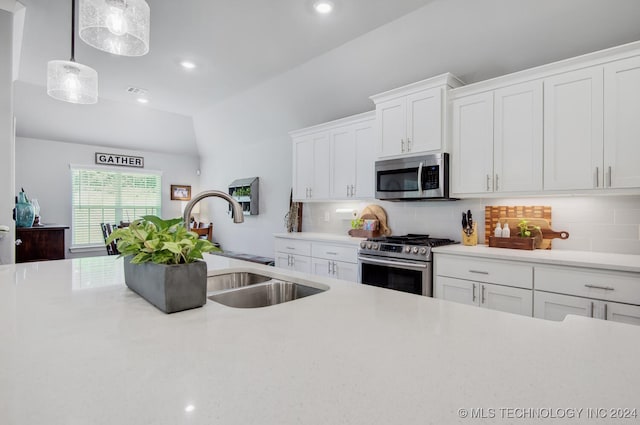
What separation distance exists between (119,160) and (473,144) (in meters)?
5.98

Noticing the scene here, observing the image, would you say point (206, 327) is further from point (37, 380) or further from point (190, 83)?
point (190, 83)

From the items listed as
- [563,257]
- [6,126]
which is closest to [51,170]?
[6,126]

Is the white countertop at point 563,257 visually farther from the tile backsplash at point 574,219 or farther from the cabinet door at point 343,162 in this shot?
the cabinet door at point 343,162

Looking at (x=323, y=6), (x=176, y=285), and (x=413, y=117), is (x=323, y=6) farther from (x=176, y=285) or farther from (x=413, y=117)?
(x=176, y=285)

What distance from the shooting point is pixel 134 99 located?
17.1ft

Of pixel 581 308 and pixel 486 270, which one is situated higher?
pixel 486 270

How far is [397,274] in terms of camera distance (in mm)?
3090

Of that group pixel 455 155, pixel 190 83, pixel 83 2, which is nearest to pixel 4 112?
pixel 83 2

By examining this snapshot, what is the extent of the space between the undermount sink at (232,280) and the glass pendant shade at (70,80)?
1.70m

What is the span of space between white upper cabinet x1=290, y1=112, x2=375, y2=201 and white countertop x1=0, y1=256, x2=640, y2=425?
2817mm

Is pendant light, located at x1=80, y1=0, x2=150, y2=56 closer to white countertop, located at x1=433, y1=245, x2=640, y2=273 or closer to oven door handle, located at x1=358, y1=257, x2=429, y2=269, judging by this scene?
oven door handle, located at x1=358, y1=257, x2=429, y2=269

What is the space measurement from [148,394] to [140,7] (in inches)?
72.1

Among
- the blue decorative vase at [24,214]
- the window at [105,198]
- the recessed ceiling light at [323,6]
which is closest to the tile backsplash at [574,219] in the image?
the recessed ceiling light at [323,6]

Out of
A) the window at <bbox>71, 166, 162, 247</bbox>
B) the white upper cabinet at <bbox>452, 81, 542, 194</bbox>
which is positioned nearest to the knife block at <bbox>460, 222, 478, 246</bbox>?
the white upper cabinet at <bbox>452, 81, 542, 194</bbox>
